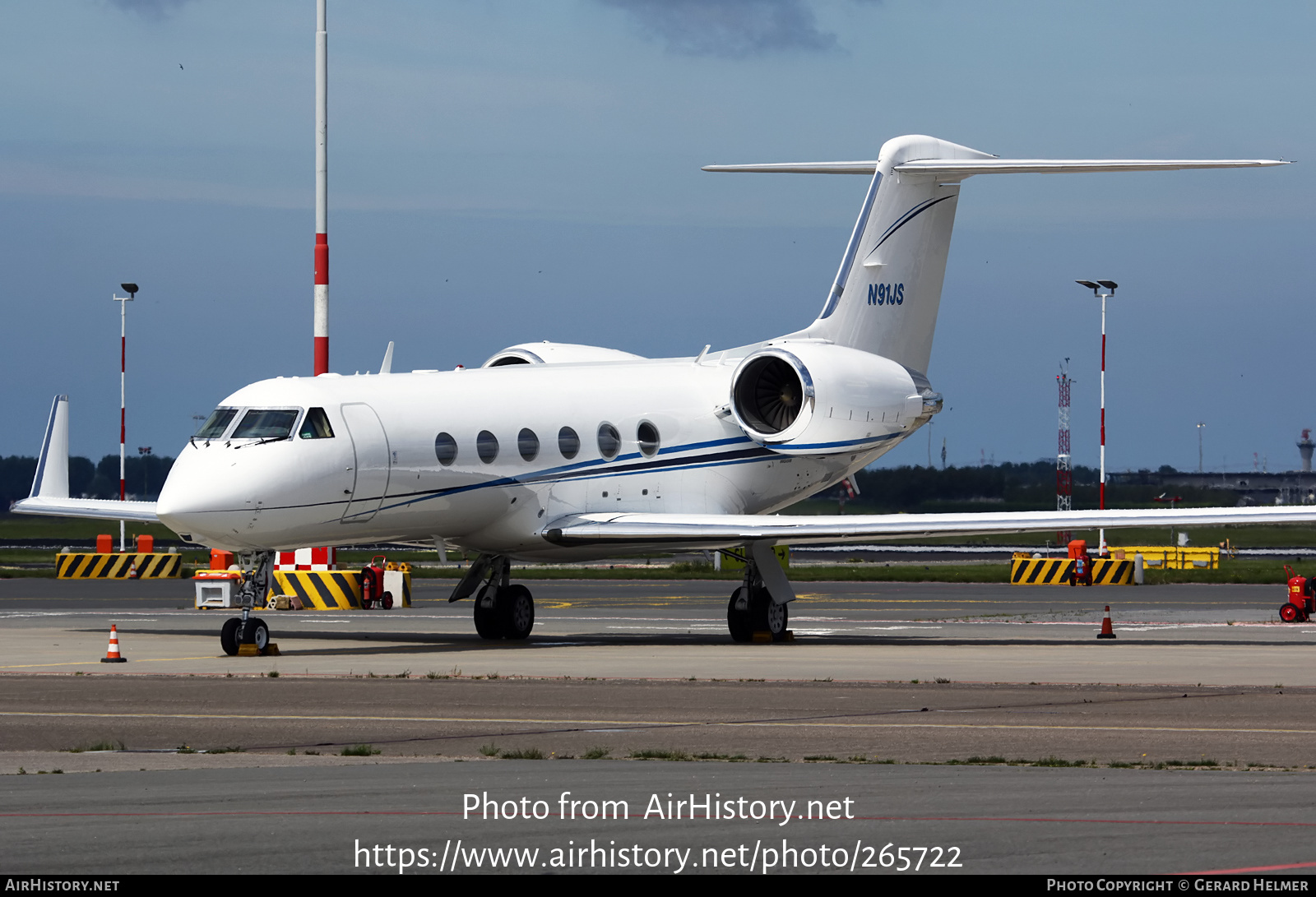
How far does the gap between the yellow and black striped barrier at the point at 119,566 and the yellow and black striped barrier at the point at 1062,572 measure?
22949 millimetres

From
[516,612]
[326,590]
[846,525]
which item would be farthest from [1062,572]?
[516,612]

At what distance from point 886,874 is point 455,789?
11.6 ft

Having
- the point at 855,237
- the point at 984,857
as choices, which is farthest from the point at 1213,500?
the point at 984,857

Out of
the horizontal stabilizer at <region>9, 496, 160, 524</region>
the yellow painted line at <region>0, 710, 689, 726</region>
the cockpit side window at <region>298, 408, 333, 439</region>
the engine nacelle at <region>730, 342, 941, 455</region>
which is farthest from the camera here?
the horizontal stabilizer at <region>9, 496, 160, 524</region>

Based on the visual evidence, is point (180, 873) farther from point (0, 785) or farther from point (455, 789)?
point (0, 785)

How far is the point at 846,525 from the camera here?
83.5 feet

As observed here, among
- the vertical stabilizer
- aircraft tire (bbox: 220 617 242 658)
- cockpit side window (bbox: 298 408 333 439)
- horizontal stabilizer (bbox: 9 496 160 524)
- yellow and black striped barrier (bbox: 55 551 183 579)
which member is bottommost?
yellow and black striped barrier (bbox: 55 551 183 579)

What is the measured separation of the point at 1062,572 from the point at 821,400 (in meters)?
22.8

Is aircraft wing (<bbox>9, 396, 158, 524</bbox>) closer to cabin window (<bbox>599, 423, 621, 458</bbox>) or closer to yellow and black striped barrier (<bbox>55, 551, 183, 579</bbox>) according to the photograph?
cabin window (<bbox>599, 423, 621, 458</bbox>)

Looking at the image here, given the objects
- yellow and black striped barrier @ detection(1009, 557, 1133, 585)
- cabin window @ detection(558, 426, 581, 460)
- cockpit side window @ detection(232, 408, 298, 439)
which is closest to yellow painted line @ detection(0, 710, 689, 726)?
cockpit side window @ detection(232, 408, 298, 439)

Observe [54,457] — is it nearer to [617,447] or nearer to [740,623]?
[617,447]

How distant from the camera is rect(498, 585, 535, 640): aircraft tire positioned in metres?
26.9

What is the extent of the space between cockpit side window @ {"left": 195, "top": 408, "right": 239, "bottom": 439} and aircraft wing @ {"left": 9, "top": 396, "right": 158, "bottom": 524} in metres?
5.69

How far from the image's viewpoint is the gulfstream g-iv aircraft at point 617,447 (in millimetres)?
23547
